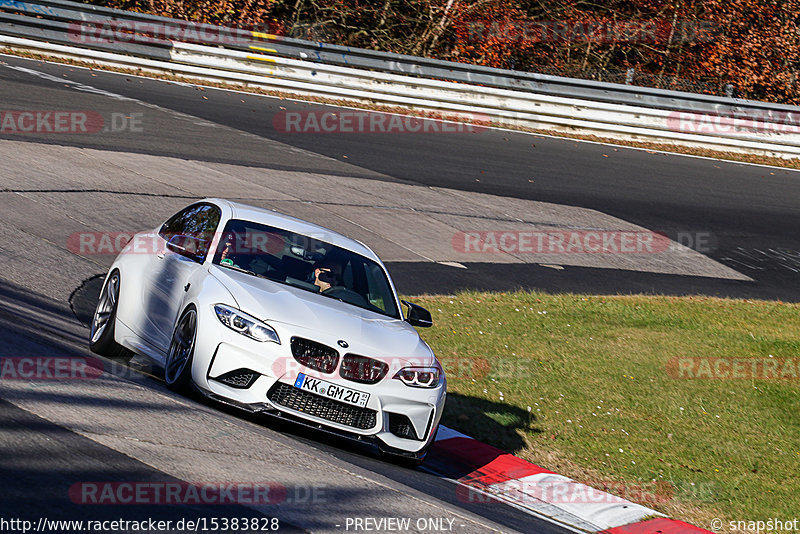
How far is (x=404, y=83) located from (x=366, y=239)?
10.4m

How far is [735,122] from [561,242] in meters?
9.92

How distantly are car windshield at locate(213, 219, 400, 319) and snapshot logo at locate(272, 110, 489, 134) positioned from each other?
12679 millimetres

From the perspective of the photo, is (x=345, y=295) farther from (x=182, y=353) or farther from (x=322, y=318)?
(x=182, y=353)

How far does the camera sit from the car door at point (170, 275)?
7.09 m

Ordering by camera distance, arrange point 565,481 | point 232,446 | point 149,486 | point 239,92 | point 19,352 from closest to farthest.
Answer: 1. point 149,486
2. point 232,446
3. point 19,352
4. point 565,481
5. point 239,92

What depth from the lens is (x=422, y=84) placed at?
23.6m

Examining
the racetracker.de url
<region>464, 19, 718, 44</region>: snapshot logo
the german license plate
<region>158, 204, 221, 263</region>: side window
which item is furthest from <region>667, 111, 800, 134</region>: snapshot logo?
the racetracker.de url

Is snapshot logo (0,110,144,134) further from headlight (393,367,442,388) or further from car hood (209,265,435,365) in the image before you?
headlight (393,367,442,388)

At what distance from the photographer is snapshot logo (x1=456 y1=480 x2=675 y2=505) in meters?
7.42

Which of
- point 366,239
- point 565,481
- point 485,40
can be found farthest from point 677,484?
point 485,40

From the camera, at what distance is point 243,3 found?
2797 centimetres

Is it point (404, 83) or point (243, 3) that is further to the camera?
point (243, 3)

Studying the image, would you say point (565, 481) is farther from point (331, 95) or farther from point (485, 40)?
point (485, 40)

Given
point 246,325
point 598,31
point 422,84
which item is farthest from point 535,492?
point 598,31
